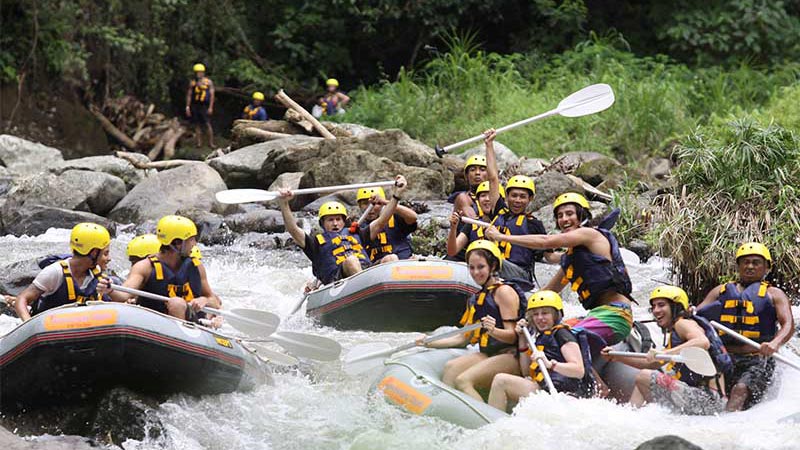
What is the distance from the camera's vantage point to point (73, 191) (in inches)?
525

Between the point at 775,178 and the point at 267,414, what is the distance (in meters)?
4.71

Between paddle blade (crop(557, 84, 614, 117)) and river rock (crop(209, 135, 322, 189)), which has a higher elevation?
paddle blade (crop(557, 84, 614, 117))

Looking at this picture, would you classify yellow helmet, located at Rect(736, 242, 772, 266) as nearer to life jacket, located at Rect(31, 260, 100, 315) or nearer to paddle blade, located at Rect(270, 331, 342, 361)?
paddle blade, located at Rect(270, 331, 342, 361)

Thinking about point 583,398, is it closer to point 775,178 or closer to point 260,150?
point 775,178

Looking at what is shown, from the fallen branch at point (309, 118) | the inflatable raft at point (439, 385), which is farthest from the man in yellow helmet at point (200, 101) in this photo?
the inflatable raft at point (439, 385)

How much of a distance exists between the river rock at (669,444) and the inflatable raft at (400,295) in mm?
2815

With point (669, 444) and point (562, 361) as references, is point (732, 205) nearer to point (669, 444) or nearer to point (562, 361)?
point (562, 361)

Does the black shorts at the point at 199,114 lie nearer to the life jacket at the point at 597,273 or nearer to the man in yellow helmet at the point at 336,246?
the man in yellow helmet at the point at 336,246

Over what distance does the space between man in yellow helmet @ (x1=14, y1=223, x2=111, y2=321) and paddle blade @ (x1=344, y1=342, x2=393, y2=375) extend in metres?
1.51

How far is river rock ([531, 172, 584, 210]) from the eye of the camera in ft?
39.9

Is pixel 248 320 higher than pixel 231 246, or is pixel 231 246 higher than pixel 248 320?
pixel 248 320

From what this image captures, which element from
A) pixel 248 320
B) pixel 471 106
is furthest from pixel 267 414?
pixel 471 106

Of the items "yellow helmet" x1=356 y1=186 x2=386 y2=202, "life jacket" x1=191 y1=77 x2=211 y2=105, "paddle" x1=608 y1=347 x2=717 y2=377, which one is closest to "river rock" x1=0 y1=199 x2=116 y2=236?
"yellow helmet" x1=356 y1=186 x2=386 y2=202

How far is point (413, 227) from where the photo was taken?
28.5 ft
